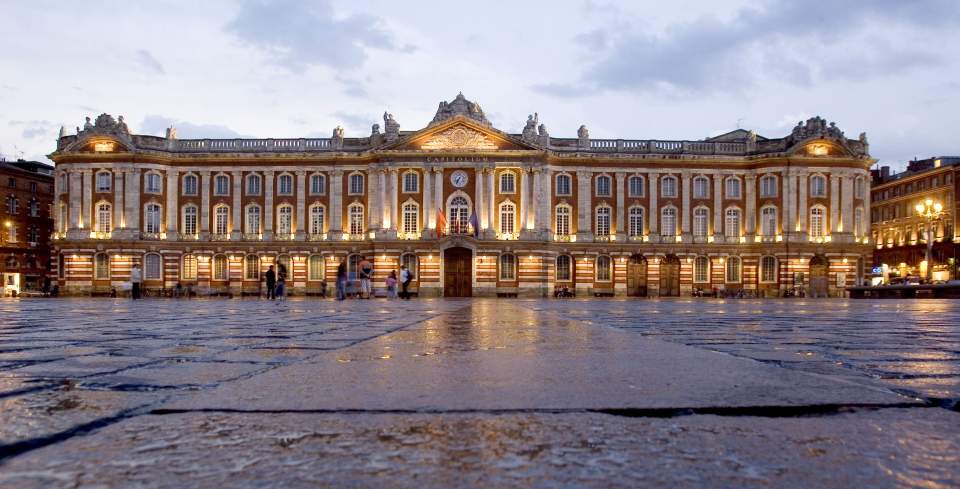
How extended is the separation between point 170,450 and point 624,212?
5116cm

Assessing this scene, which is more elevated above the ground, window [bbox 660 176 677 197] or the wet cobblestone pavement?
window [bbox 660 176 677 197]

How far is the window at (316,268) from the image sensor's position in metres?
52.3

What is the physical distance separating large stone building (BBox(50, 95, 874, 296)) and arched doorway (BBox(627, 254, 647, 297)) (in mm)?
97

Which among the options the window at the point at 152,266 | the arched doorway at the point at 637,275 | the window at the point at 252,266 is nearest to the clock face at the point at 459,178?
the arched doorway at the point at 637,275

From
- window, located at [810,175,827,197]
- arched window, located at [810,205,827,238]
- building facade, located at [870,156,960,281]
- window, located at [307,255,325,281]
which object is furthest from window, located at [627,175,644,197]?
building facade, located at [870,156,960,281]

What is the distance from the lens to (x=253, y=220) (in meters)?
52.9

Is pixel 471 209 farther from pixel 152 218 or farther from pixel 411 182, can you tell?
pixel 152 218

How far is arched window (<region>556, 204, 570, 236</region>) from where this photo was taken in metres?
51.7

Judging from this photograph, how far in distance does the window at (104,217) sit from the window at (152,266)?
9.46 feet

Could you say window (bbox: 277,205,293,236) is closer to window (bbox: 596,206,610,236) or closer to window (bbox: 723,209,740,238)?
window (bbox: 596,206,610,236)

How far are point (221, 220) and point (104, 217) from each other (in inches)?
274

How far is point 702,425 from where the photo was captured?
2.38 meters

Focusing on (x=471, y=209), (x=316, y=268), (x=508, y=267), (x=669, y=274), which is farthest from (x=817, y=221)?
(x=316, y=268)

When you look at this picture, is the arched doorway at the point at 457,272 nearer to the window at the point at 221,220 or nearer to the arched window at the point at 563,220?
the arched window at the point at 563,220
